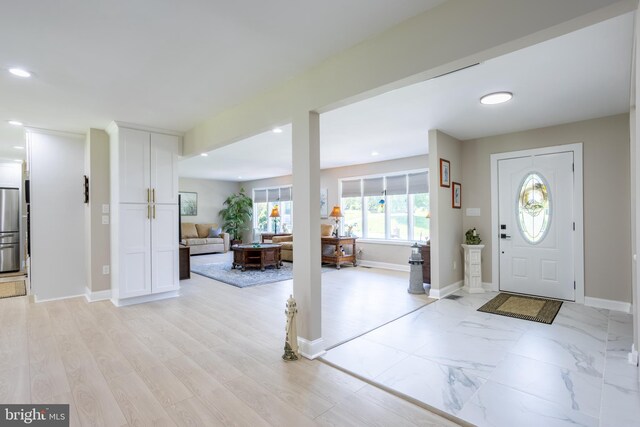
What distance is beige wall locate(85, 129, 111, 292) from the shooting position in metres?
4.25

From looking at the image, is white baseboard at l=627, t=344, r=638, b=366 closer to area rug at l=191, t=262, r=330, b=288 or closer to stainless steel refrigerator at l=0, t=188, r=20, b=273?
area rug at l=191, t=262, r=330, b=288

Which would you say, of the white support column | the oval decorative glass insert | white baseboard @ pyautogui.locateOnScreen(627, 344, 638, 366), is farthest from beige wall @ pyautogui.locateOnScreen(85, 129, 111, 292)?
the oval decorative glass insert

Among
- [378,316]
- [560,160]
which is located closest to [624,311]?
[560,160]

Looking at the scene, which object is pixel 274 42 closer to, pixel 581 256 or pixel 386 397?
pixel 386 397

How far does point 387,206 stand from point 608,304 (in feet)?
12.9

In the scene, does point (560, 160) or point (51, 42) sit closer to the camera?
point (51, 42)

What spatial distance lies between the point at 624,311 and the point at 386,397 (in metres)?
3.57

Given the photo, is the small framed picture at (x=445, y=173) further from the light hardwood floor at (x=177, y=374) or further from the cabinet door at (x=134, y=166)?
the cabinet door at (x=134, y=166)

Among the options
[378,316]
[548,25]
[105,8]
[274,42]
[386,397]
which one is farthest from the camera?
[378,316]

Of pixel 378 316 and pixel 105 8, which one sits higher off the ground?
pixel 105 8

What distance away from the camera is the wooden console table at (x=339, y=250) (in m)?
6.77

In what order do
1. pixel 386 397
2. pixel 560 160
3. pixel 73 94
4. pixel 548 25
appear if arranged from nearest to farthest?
pixel 548 25 → pixel 386 397 → pixel 73 94 → pixel 560 160

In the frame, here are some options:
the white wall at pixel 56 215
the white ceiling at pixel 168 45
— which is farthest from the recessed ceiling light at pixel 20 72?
the white wall at pixel 56 215

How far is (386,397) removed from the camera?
200 cm
